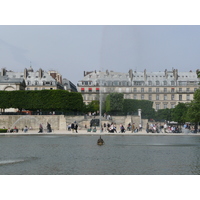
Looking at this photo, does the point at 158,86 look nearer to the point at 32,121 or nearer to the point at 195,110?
the point at 32,121

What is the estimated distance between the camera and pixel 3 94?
205ft

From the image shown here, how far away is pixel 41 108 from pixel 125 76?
38142 millimetres

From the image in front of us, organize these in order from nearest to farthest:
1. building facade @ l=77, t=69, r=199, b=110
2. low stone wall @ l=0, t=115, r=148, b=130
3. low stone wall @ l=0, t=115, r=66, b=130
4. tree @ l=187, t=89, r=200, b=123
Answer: tree @ l=187, t=89, r=200, b=123, low stone wall @ l=0, t=115, r=148, b=130, low stone wall @ l=0, t=115, r=66, b=130, building facade @ l=77, t=69, r=199, b=110

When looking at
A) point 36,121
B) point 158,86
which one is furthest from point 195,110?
point 158,86

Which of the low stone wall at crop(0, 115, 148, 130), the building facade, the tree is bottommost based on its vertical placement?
the low stone wall at crop(0, 115, 148, 130)

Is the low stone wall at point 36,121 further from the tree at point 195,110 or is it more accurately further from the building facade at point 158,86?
the building facade at point 158,86

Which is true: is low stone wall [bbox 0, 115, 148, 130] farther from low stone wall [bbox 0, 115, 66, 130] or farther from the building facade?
the building facade

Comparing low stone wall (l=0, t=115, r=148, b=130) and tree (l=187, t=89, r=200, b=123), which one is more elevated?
tree (l=187, t=89, r=200, b=123)

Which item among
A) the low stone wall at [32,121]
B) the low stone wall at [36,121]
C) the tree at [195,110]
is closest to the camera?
the tree at [195,110]

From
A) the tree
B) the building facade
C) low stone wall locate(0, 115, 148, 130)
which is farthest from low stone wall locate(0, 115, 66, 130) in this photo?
the building facade

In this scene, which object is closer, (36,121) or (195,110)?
(195,110)

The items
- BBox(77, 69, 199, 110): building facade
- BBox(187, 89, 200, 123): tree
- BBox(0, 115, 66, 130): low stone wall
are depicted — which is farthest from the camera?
BBox(77, 69, 199, 110): building facade

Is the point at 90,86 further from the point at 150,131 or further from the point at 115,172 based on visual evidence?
the point at 115,172

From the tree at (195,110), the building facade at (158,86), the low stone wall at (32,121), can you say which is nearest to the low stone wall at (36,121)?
the low stone wall at (32,121)
